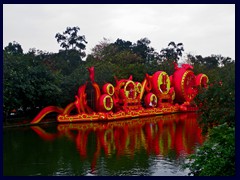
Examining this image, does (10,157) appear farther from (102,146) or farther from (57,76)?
(57,76)

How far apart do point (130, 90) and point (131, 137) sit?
7135mm

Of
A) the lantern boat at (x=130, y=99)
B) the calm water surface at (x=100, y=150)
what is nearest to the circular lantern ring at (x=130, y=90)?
the lantern boat at (x=130, y=99)

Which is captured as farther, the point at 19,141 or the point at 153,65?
the point at 153,65

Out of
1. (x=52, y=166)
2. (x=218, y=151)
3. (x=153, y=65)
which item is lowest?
(x=52, y=166)

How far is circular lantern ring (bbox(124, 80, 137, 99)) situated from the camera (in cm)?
1966

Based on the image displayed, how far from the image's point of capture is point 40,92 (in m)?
17.6

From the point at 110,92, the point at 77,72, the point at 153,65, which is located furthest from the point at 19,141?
the point at 153,65

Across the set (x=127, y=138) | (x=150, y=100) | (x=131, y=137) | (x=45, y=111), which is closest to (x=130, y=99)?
(x=150, y=100)

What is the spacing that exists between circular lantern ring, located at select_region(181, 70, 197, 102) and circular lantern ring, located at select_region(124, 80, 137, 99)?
14.2 ft

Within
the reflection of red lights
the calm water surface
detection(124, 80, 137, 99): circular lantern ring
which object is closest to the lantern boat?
detection(124, 80, 137, 99): circular lantern ring

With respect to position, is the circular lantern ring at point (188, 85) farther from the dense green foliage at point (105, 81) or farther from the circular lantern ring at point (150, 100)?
the circular lantern ring at point (150, 100)

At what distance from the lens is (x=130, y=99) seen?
1989 centimetres

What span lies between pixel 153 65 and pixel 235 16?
78.7 feet

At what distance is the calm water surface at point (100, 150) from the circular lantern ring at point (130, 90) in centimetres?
368
